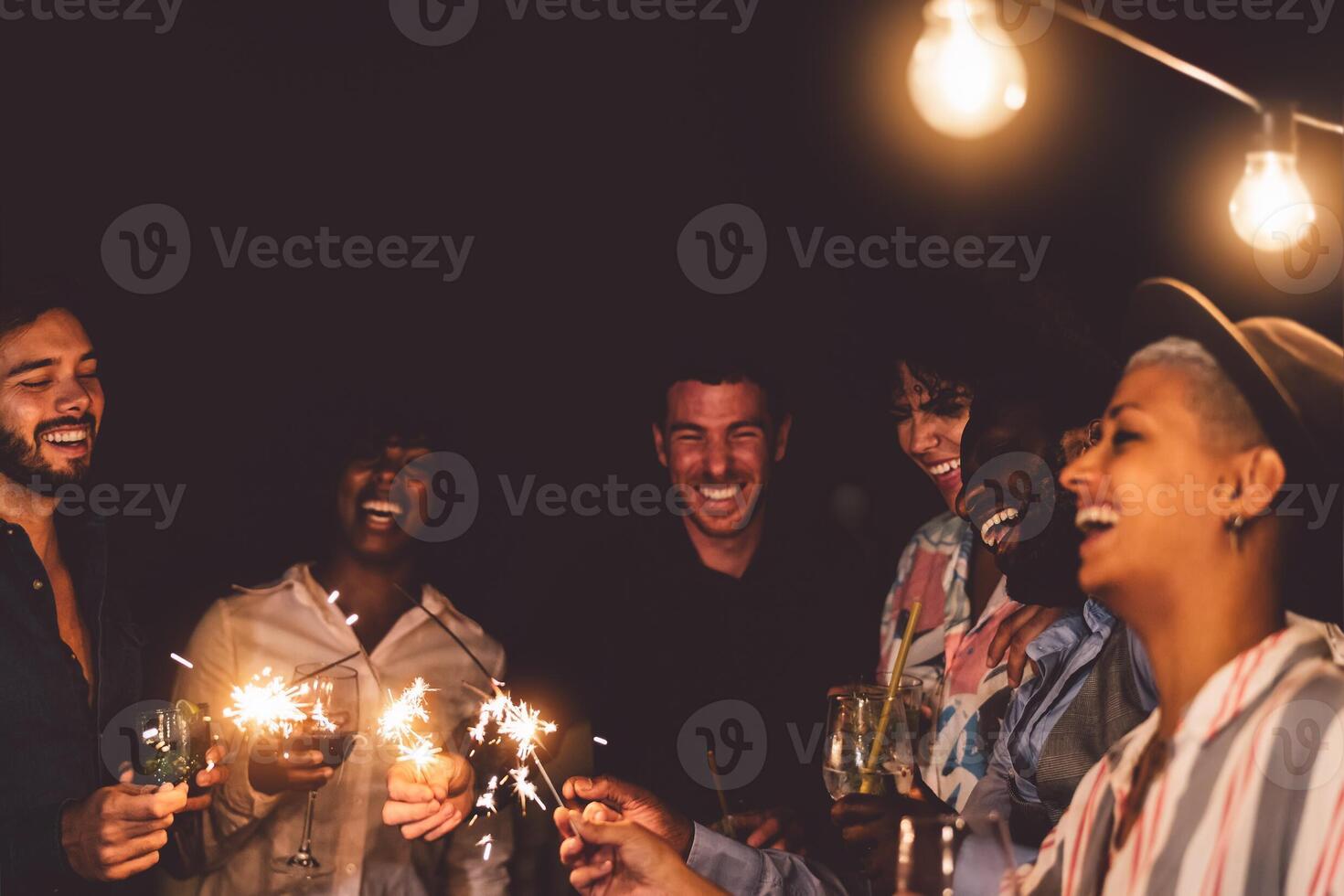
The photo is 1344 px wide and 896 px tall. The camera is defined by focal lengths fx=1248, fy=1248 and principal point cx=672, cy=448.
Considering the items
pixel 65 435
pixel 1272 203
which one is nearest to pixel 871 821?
pixel 1272 203

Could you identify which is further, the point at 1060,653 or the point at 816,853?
the point at 816,853

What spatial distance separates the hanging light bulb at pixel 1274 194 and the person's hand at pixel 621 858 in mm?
2341

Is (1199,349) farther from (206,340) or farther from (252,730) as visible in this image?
(206,340)

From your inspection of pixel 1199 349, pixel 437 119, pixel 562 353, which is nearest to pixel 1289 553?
pixel 1199 349

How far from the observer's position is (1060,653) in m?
2.83

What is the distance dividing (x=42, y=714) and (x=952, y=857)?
8.51 feet

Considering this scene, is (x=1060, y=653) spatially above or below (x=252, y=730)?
above

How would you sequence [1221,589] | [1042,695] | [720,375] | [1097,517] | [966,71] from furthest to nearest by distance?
1. [720,375]
2. [966,71]
3. [1042,695]
4. [1097,517]
5. [1221,589]

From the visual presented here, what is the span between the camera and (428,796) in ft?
11.1

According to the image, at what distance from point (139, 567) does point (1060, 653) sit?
3.10 meters

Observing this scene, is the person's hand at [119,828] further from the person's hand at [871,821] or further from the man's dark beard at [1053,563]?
the man's dark beard at [1053,563]

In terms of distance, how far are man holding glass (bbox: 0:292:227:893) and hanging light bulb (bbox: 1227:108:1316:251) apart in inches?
128

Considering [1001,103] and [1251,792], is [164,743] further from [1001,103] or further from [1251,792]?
[1001,103]

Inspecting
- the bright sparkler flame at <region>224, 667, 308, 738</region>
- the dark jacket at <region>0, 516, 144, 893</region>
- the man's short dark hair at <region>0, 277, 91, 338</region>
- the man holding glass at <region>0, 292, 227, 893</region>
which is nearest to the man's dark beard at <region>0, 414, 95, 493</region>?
the man holding glass at <region>0, 292, 227, 893</region>
